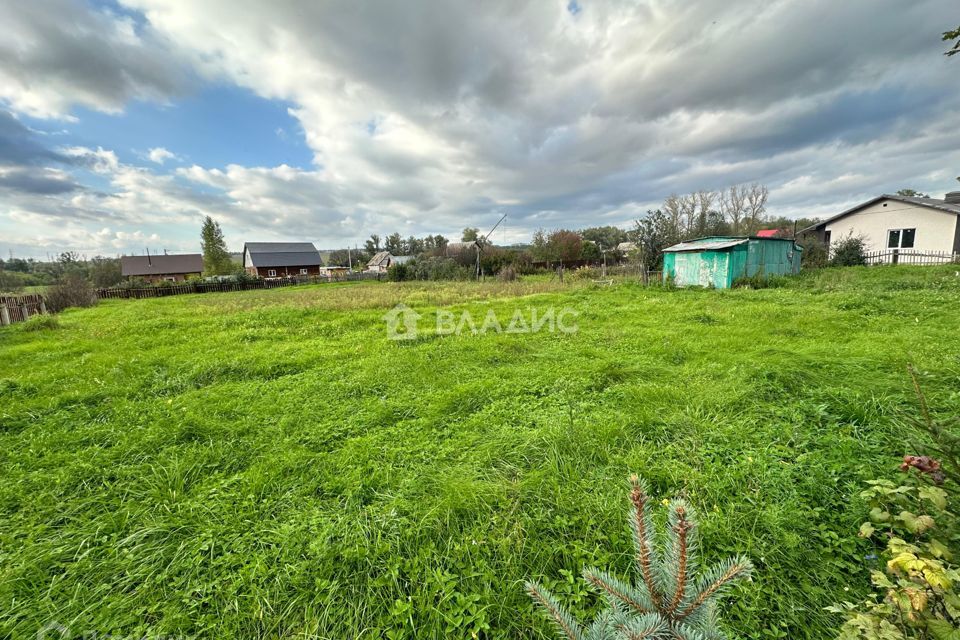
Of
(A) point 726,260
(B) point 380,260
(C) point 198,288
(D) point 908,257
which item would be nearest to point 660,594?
(A) point 726,260

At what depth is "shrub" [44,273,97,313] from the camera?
14709 mm

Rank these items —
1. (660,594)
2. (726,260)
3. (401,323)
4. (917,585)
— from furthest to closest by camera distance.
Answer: (726,260) < (401,323) < (917,585) < (660,594)

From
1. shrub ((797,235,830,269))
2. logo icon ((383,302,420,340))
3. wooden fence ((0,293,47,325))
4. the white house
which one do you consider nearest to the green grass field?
logo icon ((383,302,420,340))

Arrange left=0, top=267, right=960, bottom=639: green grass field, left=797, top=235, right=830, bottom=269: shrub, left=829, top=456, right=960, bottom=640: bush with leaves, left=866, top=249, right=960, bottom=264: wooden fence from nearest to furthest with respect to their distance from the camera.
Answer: left=829, top=456, right=960, bottom=640: bush with leaves → left=0, top=267, right=960, bottom=639: green grass field → left=866, top=249, right=960, bottom=264: wooden fence → left=797, top=235, right=830, bottom=269: shrub

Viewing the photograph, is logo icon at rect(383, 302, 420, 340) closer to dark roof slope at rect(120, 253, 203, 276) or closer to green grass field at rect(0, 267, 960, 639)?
green grass field at rect(0, 267, 960, 639)

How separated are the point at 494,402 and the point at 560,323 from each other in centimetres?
453

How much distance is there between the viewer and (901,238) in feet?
63.4

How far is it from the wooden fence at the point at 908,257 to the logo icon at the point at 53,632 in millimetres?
28557

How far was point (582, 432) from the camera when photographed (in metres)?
3.17

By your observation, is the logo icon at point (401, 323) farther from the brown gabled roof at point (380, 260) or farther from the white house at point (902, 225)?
the brown gabled roof at point (380, 260)

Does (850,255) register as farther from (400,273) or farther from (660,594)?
(400,273)

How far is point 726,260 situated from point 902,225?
1492 centimetres

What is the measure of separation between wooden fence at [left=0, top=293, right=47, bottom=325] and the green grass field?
8.39m

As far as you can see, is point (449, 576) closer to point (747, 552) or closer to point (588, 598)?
point (588, 598)
